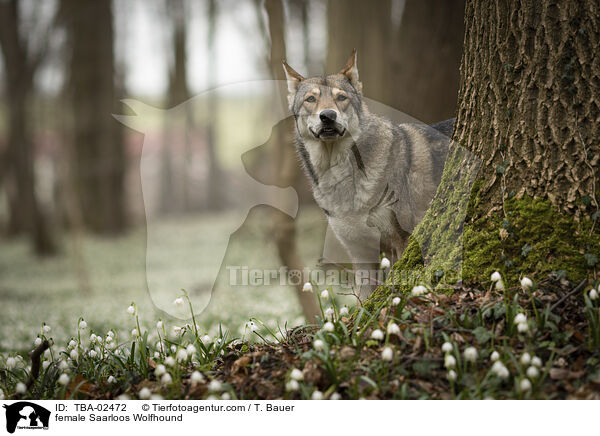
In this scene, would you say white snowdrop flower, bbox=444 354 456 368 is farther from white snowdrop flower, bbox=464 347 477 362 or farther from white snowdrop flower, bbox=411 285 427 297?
white snowdrop flower, bbox=411 285 427 297

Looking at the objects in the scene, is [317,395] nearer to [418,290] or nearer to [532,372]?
[418,290]

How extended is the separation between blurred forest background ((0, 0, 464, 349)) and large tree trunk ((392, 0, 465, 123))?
0.8 inches

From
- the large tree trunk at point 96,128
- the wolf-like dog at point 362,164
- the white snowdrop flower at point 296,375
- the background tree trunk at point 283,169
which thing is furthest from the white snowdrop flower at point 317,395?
the large tree trunk at point 96,128

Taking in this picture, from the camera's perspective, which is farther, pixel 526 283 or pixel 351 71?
pixel 351 71

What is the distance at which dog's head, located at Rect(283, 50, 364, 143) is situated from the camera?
4.62 metres

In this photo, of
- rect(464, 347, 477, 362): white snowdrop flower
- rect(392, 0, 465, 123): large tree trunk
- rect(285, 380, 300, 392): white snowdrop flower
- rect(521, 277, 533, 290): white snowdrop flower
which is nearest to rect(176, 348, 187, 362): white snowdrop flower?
rect(285, 380, 300, 392): white snowdrop flower

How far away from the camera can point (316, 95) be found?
4621 millimetres

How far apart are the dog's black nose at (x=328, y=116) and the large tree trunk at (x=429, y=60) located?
2.70 m
